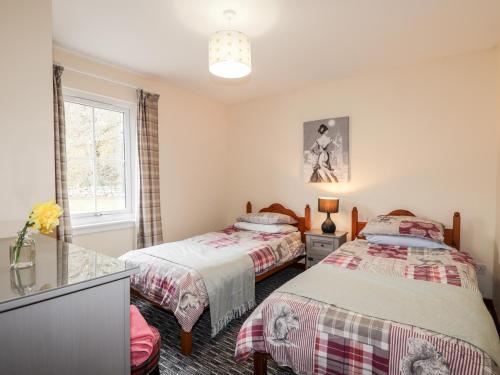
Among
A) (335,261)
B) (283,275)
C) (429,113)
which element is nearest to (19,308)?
(335,261)

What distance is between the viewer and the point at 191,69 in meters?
3.23

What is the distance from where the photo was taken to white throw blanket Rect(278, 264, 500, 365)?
1.30m

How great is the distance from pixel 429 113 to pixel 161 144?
123 inches

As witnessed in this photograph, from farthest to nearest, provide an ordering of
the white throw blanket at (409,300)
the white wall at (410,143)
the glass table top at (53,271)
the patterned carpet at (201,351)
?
1. the white wall at (410,143)
2. the patterned carpet at (201,351)
3. the white throw blanket at (409,300)
4. the glass table top at (53,271)

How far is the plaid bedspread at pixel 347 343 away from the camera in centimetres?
120

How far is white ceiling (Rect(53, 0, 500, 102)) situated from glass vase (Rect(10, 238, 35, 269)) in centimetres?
182

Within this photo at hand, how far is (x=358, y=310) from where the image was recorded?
148 centimetres

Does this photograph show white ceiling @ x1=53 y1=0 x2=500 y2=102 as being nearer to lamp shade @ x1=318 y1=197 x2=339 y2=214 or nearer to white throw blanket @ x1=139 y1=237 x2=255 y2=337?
lamp shade @ x1=318 y1=197 x2=339 y2=214

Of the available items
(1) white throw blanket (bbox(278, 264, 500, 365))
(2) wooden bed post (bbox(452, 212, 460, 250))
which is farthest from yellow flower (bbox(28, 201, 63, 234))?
(2) wooden bed post (bbox(452, 212, 460, 250))

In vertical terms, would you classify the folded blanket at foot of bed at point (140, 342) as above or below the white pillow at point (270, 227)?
below

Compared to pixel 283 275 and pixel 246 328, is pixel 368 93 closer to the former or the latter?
pixel 283 275

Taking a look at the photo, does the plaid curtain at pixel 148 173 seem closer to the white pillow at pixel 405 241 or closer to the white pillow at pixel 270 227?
the white pillow at pixel 270 227

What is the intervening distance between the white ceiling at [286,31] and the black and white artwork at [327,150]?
2.26 ft

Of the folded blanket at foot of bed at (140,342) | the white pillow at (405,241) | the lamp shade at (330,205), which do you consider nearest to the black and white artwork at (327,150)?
the lamp shade at (330,205)
